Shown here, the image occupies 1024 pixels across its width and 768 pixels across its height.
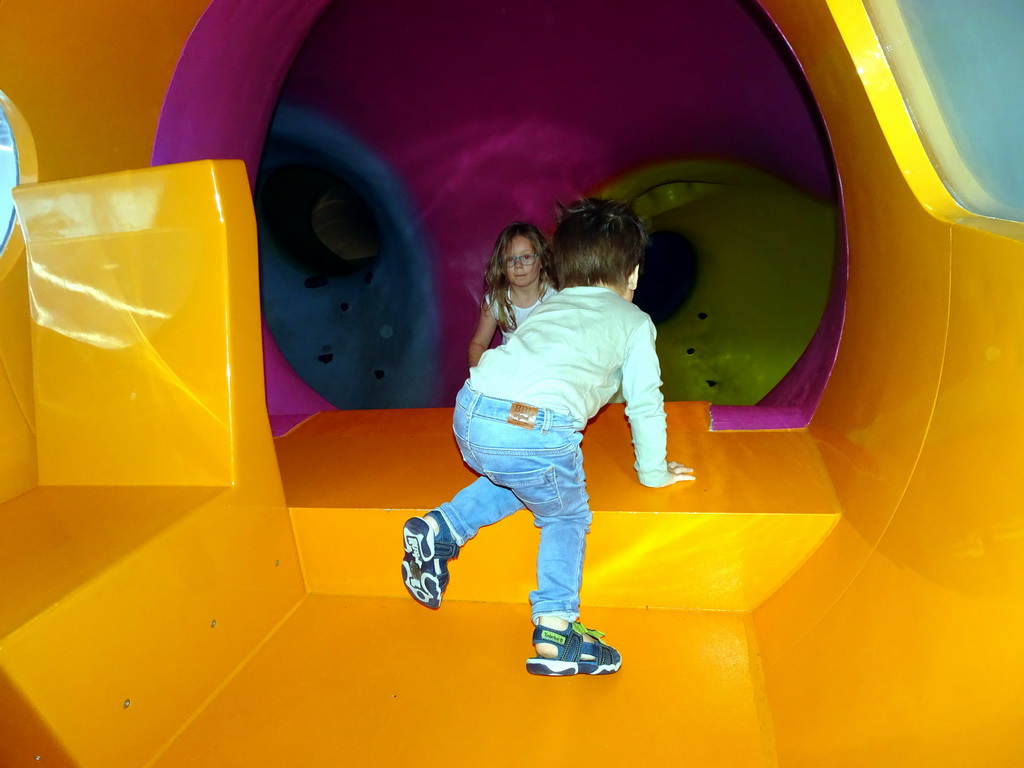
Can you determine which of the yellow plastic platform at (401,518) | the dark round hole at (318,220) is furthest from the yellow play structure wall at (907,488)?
the dark round hole at (318,220)

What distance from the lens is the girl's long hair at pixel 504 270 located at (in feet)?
7.21

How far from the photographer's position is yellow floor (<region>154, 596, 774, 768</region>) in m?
1.19

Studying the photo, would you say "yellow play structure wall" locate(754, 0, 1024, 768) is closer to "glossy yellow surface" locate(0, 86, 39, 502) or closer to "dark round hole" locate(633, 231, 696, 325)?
"glossy yellow surface" locate(0, 86, 39, 502)

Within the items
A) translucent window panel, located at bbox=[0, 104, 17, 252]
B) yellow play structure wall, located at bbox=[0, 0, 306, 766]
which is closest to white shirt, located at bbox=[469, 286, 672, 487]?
yellow play structure wall, located at bbox=[0, 0, 306, 766]

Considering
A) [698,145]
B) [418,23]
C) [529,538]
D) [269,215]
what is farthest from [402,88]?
[529,538]

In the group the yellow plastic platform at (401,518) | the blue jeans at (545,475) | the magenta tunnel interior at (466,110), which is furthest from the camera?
the magenta tunnel interior at (466,110)

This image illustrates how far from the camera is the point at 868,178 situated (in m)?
1.50

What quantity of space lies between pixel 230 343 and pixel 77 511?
0.41 meters

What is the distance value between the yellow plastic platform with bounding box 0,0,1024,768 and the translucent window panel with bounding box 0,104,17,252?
0.20 feet

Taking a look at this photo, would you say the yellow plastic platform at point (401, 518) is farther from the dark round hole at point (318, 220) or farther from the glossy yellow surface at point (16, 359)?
the dark round hole at point (318, 220)

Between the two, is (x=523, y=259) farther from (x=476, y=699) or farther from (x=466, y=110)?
(x=476, y=699)

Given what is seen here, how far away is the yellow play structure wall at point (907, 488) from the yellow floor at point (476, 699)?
0.11 metres

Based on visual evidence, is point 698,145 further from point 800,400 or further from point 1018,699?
point 1018,699

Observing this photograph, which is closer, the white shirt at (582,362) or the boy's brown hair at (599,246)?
the white shirt at (582,362)
